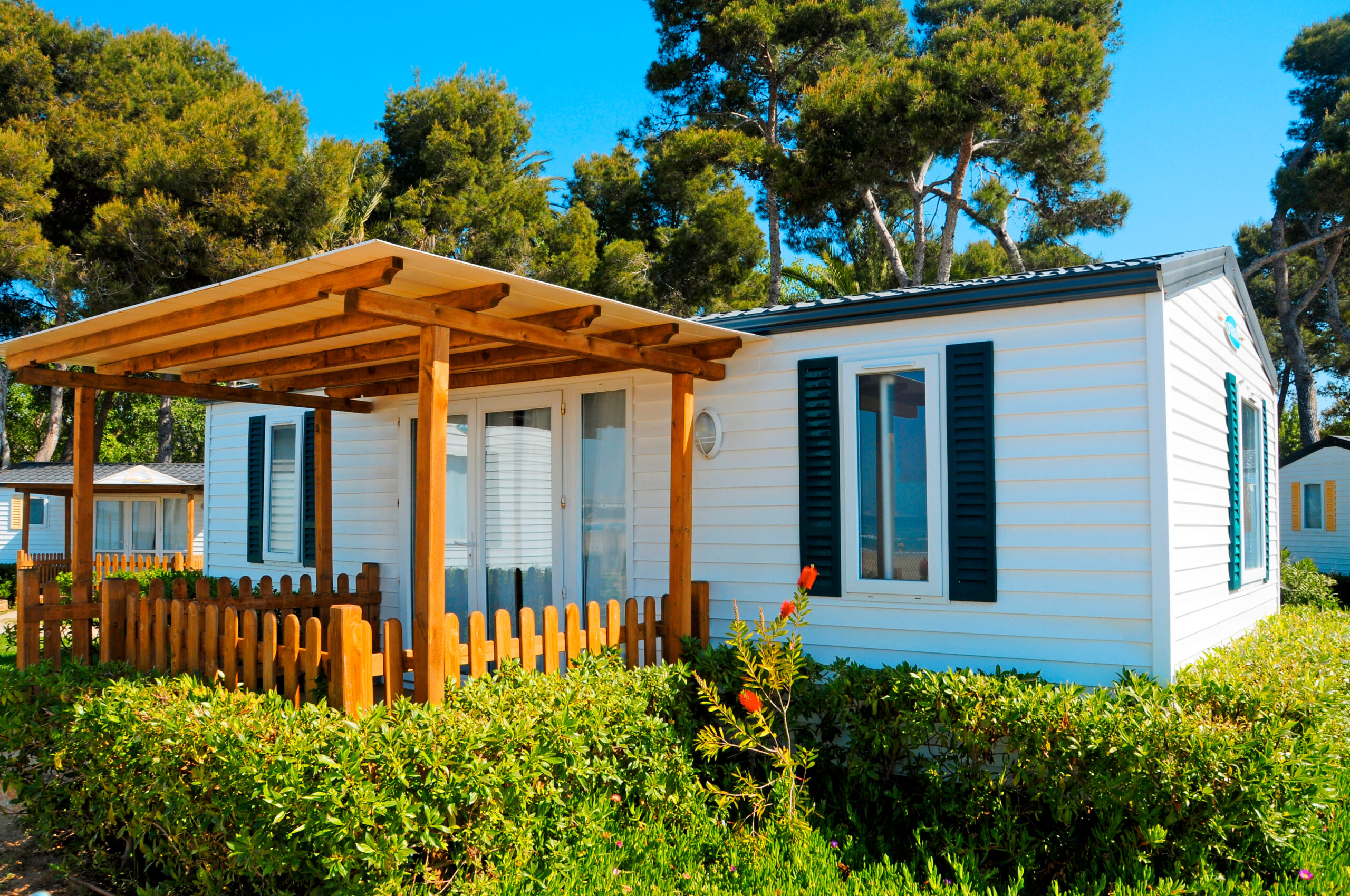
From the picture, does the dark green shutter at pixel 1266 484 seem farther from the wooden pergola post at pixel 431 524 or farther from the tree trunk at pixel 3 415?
the tree trunk at pixel 3 415

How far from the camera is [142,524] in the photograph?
23.6 meters

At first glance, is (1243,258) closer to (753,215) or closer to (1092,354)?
(753,215)

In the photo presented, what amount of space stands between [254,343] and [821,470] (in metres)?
3.47

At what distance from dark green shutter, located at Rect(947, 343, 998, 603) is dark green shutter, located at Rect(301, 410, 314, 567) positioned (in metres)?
6.06

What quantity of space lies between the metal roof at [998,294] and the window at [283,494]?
4.91 meters

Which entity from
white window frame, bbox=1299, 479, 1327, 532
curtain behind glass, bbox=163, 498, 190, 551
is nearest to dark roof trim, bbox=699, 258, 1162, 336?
white window frame, bbox=1299, 479, 1327, 532

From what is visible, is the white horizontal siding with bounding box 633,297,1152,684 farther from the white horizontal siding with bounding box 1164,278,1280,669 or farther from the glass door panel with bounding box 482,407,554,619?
the glass door panel with bounding box 482,407,554,619

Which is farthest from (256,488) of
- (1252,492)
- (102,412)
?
(102,412)

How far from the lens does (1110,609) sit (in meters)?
4.80

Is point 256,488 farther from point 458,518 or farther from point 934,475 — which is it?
point 934,475

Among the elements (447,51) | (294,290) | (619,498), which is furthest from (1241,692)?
(447,51)

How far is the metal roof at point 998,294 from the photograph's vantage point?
15.8ft

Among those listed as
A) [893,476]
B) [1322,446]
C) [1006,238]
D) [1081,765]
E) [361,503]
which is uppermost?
[1006,238]

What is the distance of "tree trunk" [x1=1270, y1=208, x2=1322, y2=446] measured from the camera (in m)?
24.5
